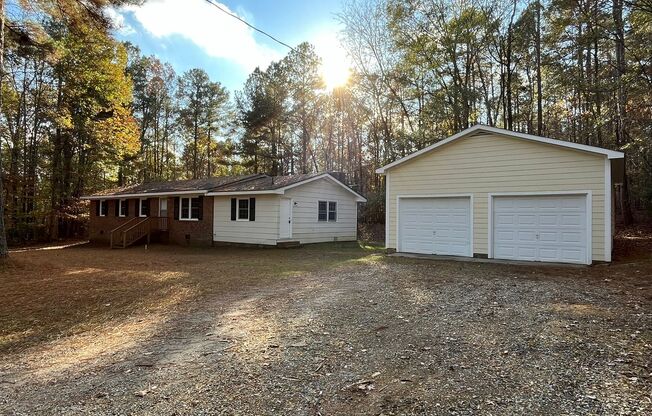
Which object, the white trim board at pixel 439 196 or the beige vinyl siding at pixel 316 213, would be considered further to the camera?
the beige vinyl siding at pixel 316 213

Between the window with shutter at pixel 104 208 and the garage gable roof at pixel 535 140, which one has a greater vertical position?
the garage gable roof at pixel 535 140

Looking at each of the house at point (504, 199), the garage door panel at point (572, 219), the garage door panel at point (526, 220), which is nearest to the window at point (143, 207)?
the house at point (504, 199)

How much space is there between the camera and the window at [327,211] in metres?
18.0

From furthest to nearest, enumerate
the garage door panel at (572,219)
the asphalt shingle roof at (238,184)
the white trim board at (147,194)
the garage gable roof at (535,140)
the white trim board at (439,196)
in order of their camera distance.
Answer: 1. the white trim board at (147,194)
2. the asphalt shingle roof at (238,184)
3. the white trim board at (439,196)
4. the garage door panel at (572,219)
5. the garage gable roof at (535,140)

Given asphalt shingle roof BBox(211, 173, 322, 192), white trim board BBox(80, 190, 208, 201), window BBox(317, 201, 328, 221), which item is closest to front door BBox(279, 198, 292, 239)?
asphalt shingle roof BBox(211, 173, 322, 192)

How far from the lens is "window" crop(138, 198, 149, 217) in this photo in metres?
20.3

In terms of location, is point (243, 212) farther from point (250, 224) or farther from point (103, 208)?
point (103, 208)

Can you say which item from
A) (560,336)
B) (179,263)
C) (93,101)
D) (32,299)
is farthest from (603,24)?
(93,101)

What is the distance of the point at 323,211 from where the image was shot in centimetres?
1812

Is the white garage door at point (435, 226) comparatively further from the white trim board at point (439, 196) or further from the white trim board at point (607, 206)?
the white trim board at point (607, 206)

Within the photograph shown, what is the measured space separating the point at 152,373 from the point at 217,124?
3198cm

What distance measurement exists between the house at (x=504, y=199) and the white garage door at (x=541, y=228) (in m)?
0.02

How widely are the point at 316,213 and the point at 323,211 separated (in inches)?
22.1

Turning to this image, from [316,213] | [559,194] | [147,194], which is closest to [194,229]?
[147,194]
